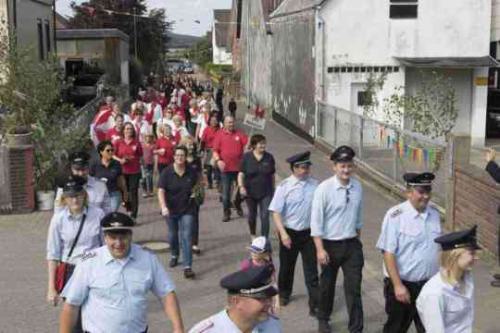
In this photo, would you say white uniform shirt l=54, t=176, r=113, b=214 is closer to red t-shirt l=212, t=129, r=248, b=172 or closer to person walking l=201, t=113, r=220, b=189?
red t-shirt l=212, t=129, r=248, b=172

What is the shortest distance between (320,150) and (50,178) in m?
10.7

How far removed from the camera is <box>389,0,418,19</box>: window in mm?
25375

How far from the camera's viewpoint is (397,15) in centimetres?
2545

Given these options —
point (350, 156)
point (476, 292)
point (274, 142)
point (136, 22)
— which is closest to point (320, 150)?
point (274, 142)

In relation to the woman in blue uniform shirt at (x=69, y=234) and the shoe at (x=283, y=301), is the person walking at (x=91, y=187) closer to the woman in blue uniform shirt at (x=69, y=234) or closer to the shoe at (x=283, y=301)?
the woman in blue uniform shirt at (x=69, y=234)

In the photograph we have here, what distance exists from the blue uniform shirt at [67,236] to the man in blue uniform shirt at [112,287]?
146cm

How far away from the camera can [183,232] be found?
32.1ft

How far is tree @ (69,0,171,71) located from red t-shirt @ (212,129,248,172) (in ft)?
150

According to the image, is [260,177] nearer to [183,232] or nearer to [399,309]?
[183,232]

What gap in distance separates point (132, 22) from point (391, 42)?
3819 cm

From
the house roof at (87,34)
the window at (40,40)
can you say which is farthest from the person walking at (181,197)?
the house roof at (87,34)

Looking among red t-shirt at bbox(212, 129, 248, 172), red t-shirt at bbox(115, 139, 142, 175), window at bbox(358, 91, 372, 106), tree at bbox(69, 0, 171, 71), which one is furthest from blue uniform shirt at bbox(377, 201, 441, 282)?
tree at bbox(69, 0, 171, 71)

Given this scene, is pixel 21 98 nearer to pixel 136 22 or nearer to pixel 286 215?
pixel 286 215

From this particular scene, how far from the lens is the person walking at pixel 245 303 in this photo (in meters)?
3.68
